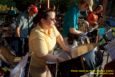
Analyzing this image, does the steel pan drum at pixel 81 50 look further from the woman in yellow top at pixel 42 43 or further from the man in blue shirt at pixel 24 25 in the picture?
the man in blue shirt at pixel 24 25

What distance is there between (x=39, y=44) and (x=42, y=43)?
0.04 m

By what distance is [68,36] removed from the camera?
5477 millimetres

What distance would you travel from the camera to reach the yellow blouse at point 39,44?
3.71 m

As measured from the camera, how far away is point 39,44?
372cm

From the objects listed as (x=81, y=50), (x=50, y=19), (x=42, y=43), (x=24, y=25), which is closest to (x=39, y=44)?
(x=42, y=43)

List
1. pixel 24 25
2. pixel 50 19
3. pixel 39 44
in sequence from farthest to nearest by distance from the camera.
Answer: pixel 24 25 → pixel 50 19 → pixel 39 44

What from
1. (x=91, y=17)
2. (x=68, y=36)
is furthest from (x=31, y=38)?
(x=91, y=17)

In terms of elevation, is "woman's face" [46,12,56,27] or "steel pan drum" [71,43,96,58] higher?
"woman's face" [46,12,56,27]

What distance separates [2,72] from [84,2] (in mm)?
1795

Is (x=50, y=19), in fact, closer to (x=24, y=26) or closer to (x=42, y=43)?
(x=42, y=43)

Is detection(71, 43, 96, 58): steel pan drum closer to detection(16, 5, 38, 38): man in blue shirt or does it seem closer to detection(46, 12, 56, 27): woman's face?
detection(46, 12, 56, 27): woman's face

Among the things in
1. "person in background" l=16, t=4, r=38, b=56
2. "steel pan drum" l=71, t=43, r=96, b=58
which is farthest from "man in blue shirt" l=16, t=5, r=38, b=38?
"steel pan drum" l=71, t=43, r=96, b=58

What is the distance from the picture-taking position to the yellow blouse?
3709 mm

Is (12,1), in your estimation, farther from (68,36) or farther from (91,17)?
(68,36)
